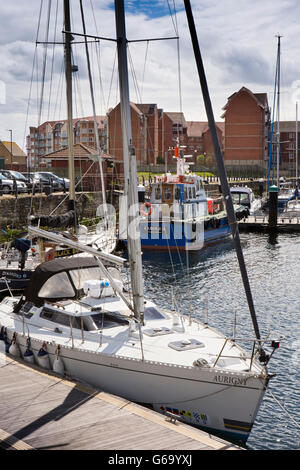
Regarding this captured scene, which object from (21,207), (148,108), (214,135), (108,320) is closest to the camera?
(214,135)

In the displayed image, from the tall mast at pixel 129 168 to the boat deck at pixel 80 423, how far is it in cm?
258

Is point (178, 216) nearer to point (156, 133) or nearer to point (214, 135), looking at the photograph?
point (214, 135)

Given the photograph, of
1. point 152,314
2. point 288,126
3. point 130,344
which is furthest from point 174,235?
point 288,126

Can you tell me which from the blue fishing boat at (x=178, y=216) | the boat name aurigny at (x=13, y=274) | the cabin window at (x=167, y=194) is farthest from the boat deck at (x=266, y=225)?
the boat name aurigny at (x=13, y=274)

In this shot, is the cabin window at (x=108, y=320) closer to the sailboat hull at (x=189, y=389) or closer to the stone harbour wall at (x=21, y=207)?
the sailboat hull at (x=189, y=389)

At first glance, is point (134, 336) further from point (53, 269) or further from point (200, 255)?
point (200, 255)

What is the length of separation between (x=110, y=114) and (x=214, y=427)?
77.3 metres

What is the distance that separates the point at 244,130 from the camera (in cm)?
8944

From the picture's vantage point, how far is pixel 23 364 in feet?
40.1

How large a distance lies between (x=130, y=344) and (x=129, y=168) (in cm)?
408

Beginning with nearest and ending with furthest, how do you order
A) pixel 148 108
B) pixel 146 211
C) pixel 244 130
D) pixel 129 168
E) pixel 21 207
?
pixel 129 168, pixel 21 207, pixel 146 211, pixel 244 130, pixel 148 108

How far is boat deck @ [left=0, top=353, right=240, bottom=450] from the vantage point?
854 cm

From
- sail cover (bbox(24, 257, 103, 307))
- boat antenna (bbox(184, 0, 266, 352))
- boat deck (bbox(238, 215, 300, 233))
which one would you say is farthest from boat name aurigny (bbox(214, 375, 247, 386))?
boat deck (bbox(238, 215, 300, 233))
